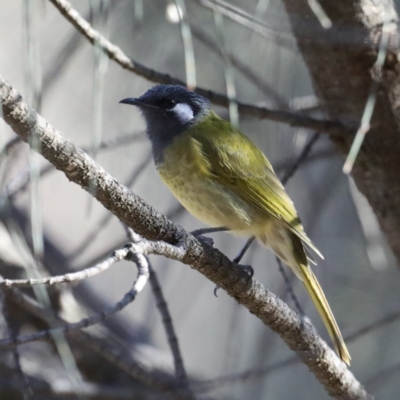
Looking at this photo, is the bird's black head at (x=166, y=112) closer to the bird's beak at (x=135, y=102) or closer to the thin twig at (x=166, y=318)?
the bird's beak at (x=135, y=102)

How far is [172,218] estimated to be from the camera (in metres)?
3.31

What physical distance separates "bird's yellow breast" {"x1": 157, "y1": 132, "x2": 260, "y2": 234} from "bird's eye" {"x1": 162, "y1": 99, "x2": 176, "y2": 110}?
0.27 m

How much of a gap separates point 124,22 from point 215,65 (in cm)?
59

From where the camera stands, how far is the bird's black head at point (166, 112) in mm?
2678

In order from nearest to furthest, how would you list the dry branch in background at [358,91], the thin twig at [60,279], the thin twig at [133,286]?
the thin twig at [60,279] → the thin twig at [133,286] → the dry branch in background at [358,91]

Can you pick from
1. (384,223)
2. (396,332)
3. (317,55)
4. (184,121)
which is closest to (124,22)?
(184,121)

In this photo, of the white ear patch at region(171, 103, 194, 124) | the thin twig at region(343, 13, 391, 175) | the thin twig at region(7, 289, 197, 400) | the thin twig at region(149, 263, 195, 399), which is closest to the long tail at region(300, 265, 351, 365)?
the thin twig at region(343, 13, 391, 175)

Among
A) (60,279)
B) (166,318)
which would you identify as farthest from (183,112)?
(60,279)

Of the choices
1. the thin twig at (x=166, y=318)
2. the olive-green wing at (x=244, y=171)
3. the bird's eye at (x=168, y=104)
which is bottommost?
the thin twig at (x=166, y=318)

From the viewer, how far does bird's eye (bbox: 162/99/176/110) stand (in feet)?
9.00

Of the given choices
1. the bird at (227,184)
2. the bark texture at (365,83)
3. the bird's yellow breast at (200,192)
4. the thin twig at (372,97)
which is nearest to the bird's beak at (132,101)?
the bird at (227,184)

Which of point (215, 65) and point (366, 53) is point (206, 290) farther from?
point (366, 53)

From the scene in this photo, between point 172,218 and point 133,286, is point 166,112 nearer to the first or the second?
point 172,218

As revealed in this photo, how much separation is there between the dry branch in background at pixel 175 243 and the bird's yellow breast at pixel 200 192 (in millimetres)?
629
